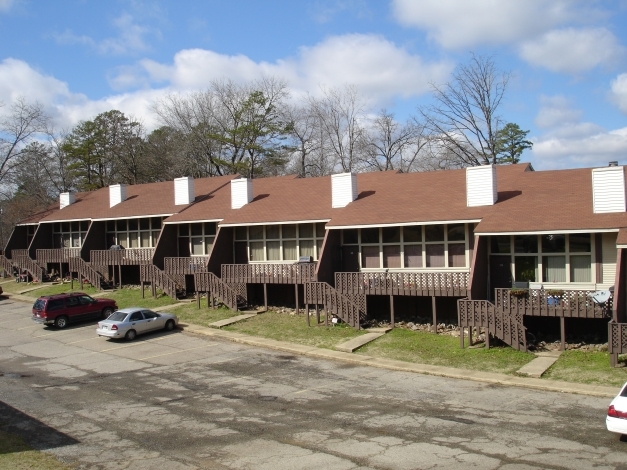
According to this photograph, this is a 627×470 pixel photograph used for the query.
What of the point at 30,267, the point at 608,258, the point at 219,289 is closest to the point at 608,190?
the point at 608,258

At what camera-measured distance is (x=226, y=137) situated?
56844 millimetres

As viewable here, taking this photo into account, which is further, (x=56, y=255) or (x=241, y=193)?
(x=56, y=255)

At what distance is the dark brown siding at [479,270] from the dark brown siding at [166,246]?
18.2m

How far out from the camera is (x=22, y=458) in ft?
36.6

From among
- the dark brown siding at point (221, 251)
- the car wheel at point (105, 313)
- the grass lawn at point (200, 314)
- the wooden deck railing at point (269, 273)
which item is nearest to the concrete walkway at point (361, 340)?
the wooden deck railing at point (269, 273)

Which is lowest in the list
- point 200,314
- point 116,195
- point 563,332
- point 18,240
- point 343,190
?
point 200,314

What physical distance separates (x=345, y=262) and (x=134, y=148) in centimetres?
4201

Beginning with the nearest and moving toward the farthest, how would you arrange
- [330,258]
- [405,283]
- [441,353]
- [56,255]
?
[441,353] → [405,283] → [330,258] → [56,255]

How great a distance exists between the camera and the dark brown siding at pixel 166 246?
109 ft

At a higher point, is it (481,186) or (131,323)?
(481,186)

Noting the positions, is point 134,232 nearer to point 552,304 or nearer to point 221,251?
point 221,251

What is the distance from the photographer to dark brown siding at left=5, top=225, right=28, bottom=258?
45.1m

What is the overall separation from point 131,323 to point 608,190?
18989 mm

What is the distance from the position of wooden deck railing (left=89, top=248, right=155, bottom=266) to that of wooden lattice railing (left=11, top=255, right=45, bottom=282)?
528cm
